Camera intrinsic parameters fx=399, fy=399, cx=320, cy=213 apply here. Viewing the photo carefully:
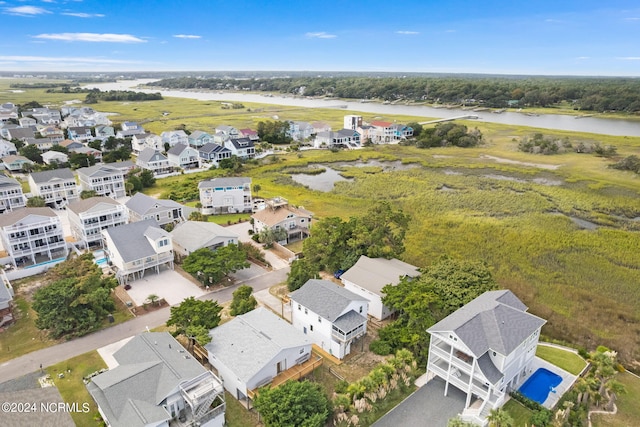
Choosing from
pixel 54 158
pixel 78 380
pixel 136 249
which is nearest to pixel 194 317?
pixel 78 380

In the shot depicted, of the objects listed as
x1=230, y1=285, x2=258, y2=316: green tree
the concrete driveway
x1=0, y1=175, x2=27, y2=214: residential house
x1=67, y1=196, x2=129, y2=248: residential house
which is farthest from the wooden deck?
x1=0, y1=175, x2=27, y2=214: residential house

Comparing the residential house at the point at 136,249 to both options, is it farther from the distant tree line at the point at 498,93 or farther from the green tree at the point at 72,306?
the distant tree line at the point at 498,93

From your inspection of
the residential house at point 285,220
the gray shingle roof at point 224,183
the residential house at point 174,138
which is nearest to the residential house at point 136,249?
the residential house at point 285,220

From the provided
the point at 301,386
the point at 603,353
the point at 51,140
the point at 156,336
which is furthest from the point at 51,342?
the point at 51,140

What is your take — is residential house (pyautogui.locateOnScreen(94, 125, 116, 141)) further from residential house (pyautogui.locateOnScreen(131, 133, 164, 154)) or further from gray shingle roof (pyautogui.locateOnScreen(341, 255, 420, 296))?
gray shingle roof (pyautogui.locateOnScreen(341, 255, 420, 296))

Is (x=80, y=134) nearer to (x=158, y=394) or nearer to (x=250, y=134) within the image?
(x=250, y=134)
